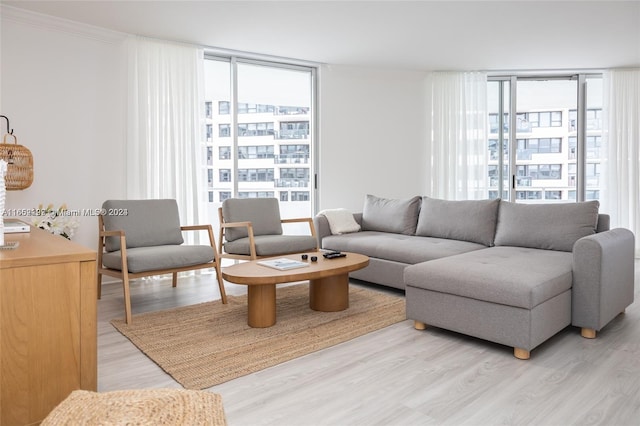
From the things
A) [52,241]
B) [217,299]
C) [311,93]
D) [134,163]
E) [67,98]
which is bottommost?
[217,299]

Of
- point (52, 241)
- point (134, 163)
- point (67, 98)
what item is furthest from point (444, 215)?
point (67, 98)

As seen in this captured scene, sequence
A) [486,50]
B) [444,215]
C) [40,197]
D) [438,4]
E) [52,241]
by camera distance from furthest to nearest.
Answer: [486,50]
[444,215]
[40,197]
[438,4]
[52,241]

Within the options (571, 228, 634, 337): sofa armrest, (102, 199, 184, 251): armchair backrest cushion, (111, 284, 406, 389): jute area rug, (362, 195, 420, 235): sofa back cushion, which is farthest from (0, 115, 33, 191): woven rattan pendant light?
(571, 228, 634, 337): sofa armrest

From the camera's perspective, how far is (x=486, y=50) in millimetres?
5203

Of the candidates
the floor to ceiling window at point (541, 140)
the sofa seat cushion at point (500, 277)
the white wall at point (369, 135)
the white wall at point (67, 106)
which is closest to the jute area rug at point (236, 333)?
the sofa seat cushion at point (500, 277)

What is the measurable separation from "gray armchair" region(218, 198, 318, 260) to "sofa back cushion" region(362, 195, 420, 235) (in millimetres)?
795

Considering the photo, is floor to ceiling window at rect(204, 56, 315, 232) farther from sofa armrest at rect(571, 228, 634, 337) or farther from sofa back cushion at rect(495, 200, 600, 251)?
sofa armrest at rect(571, 228, 634, 337)

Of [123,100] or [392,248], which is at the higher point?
[123,100]

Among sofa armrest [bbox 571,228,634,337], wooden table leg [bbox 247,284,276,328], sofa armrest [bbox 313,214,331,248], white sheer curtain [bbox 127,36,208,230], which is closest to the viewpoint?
sofa armrest [bbox 571,228,634,337]

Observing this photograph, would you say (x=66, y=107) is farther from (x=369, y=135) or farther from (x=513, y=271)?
(x=513, y=271)

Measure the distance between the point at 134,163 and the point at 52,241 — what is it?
255 cm

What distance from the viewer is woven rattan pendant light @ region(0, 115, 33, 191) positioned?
3.66m

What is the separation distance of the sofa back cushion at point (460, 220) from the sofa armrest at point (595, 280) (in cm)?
119

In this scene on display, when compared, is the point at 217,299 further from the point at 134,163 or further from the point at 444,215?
the point at 444,215
